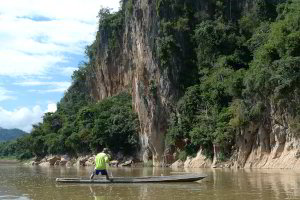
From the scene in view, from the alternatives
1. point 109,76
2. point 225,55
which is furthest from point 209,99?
point 109,76

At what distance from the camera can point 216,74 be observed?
3881 cm

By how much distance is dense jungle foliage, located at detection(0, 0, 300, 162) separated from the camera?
31078mm

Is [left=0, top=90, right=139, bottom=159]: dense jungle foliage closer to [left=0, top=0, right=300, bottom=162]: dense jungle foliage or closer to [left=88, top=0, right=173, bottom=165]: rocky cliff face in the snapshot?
[left=0, top=0, right=300, bottom=162]: dense jungle foliage

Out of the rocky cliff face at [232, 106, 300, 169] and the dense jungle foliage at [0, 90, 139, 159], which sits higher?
the dense jungle foliage at [0, 90, 139, 159]

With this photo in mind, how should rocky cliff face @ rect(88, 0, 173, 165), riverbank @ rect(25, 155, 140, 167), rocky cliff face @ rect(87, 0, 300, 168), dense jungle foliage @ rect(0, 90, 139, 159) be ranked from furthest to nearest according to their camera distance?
dense jungle foliage @ rect(0, 90, 139, 159)
riverbank @ rect(25, 155, 140, 167)
rocky cliff face @ rect(88, 0, 173, 165)
rocky cliff face @ rect(87, 0, 300, 168)

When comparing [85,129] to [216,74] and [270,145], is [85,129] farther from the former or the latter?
[270,145]

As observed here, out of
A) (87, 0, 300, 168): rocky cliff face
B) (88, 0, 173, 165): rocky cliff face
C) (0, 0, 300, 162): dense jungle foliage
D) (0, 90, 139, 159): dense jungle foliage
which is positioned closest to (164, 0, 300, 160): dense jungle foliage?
(0, 0, 300, 162): dense jungle foliage

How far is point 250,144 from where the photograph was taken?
33.8 metres

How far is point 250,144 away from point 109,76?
3970 centimetres

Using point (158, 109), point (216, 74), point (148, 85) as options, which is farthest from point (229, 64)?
point (148, 85)

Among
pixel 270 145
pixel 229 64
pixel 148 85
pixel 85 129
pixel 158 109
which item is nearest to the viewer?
pixel 270 145

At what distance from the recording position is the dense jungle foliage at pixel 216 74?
3108 cm

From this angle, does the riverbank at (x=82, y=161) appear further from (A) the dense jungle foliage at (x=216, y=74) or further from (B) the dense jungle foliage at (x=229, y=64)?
(B) the dense jungle foliage at (x=229, y=64)

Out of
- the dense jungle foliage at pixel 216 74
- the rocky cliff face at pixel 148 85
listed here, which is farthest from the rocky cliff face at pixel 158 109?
the dense jungle foliage at pixel 216 74
